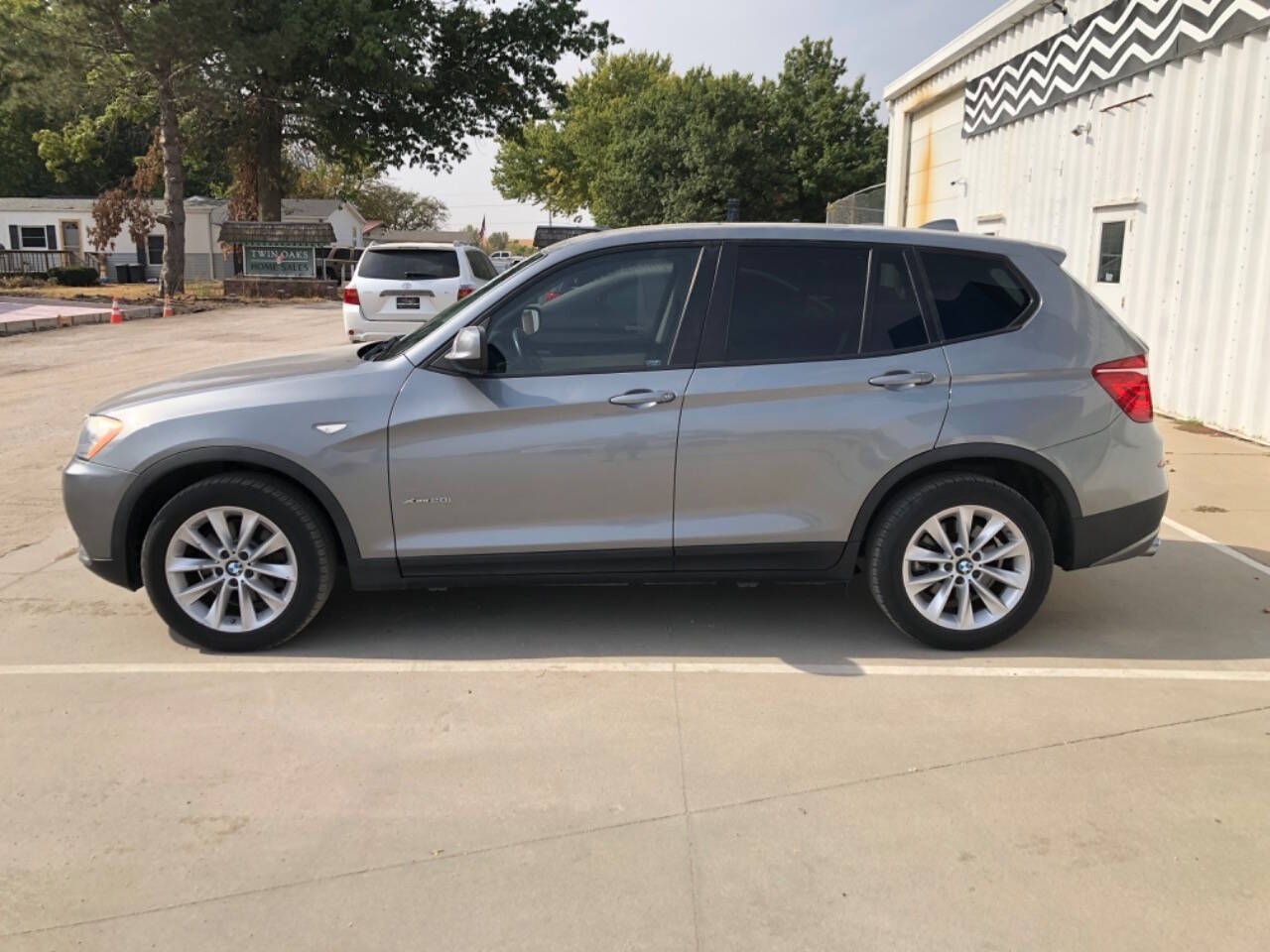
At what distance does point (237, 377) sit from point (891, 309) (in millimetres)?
2925

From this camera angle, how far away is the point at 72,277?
3484cm

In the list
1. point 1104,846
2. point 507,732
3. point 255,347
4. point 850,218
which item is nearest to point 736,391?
point 507,732

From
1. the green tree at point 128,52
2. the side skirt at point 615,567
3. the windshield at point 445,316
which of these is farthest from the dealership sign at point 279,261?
the side skirt at point 615,567

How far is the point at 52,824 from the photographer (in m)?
3.15

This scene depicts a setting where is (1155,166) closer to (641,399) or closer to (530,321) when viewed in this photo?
(641,399)

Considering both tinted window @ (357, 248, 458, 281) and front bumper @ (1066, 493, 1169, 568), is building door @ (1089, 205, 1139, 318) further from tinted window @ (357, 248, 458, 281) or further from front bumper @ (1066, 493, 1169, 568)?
tinted window @ (357, 248, 458, 281)

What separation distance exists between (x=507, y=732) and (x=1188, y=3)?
9.64 meters

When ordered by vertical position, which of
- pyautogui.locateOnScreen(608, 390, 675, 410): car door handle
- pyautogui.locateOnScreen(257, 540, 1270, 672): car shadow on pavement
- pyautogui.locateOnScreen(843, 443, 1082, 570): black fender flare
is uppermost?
pyautogui.locateOnScreen(608, 390, 675, 410): car door handle

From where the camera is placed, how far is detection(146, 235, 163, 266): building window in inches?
1891

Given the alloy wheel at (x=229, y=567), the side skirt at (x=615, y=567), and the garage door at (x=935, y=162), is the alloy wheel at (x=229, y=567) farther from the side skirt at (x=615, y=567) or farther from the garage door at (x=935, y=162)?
the garage door at (x=935, y=162)

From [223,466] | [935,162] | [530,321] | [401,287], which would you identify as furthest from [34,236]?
[530,321]

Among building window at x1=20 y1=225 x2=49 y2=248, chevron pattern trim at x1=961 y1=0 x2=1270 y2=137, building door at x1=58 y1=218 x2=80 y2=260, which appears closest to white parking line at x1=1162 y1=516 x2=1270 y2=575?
chevron pattern trim at x1=961 y1=0 x2=1270 y2=137

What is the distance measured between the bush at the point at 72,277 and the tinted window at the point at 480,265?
2548cm

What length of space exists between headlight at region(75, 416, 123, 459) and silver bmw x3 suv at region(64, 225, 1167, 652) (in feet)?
0.05
